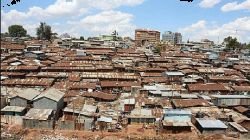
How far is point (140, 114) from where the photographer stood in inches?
1143

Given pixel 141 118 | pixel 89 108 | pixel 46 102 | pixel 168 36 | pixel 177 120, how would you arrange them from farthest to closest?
pixel 168 36 → pixel 89 108 → pixel 46 102 → pixel 177 120 → pixel 141 118

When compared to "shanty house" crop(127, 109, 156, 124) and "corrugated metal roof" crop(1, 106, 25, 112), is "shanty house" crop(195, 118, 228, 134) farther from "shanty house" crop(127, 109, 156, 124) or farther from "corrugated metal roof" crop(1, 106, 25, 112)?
"corrugated metal roof" crop(1, 106, 25, 112)

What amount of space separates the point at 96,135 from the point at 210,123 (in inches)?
401

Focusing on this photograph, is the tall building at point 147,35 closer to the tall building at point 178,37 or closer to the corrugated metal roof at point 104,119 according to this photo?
the tall building at point 178,37

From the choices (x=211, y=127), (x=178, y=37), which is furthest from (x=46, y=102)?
(x=178, y=37)

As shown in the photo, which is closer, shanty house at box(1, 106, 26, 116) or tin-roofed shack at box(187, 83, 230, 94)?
shanty house at box(1, 106, 26, 116)

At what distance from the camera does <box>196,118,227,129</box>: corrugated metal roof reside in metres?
26.7

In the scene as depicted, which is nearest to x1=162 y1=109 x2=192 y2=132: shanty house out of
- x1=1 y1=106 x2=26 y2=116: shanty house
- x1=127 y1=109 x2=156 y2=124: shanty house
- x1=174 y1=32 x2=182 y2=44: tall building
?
x1=127 y1=109 x2=156 y2=124: shanty house

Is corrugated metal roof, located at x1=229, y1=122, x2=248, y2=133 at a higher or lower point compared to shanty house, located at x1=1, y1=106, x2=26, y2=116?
lower

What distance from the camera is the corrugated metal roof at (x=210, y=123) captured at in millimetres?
26728

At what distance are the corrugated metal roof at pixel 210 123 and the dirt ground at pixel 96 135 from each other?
869mm

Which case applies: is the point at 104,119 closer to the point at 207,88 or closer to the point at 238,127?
the point at 238,127

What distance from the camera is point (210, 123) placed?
27469mm

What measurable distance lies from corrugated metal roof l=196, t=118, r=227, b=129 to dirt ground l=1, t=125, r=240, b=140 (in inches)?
34.2
